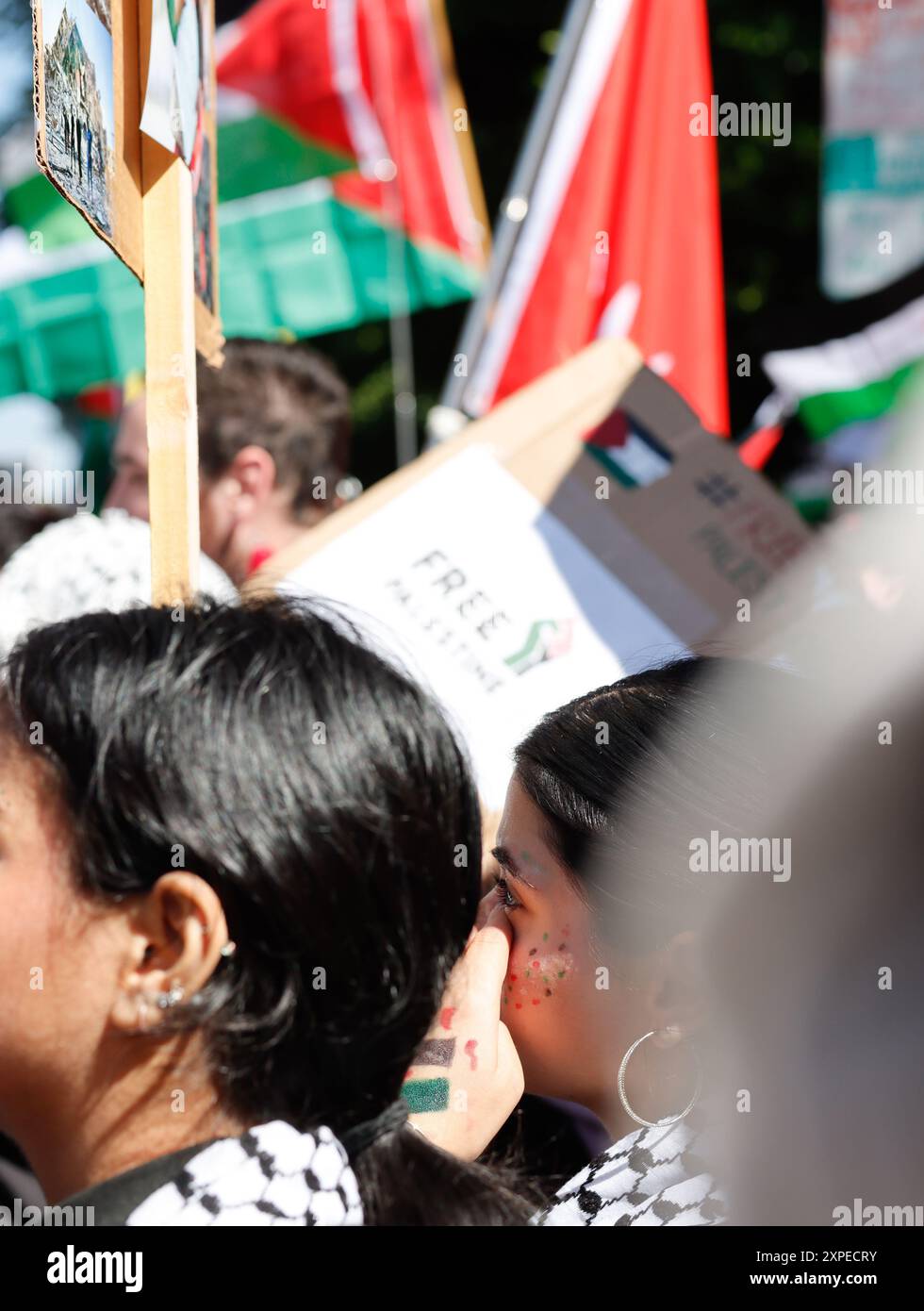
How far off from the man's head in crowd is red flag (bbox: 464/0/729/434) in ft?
2.83

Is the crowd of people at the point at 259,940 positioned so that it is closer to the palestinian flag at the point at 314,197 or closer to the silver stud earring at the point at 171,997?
the silver stud earring at the point at 171,997

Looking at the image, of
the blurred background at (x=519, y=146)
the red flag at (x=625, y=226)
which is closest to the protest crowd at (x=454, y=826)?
the red flag at (x=625, y=226)

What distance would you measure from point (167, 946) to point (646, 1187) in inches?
23.6

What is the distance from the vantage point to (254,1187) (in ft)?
3.88

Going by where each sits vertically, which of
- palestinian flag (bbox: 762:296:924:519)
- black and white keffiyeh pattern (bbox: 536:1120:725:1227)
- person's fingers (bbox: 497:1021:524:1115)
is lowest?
black and white keffiyeh pattern (bbox: 536:1120:725:1227)

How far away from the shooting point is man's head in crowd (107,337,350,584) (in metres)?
3.03

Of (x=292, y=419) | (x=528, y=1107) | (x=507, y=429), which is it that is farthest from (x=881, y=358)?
(x=528, y=1107)

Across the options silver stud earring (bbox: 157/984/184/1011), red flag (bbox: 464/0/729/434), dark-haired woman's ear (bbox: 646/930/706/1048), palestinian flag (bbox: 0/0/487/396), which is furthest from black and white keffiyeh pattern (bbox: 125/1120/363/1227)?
palestinian flag (bbox: 0/0/487/396)

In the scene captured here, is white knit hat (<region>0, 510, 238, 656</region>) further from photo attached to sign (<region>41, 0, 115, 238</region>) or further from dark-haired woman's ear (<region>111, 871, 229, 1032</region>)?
dark-haired woman's ear (<region>111, 871, 229, 1032</region>)

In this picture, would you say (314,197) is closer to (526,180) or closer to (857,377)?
(526,180)

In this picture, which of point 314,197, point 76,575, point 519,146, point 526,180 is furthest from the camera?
point 519,146

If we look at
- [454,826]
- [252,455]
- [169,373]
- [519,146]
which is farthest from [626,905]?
[519,146]

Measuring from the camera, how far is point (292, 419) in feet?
10.4

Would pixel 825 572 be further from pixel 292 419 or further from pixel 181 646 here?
pixel 181 646
